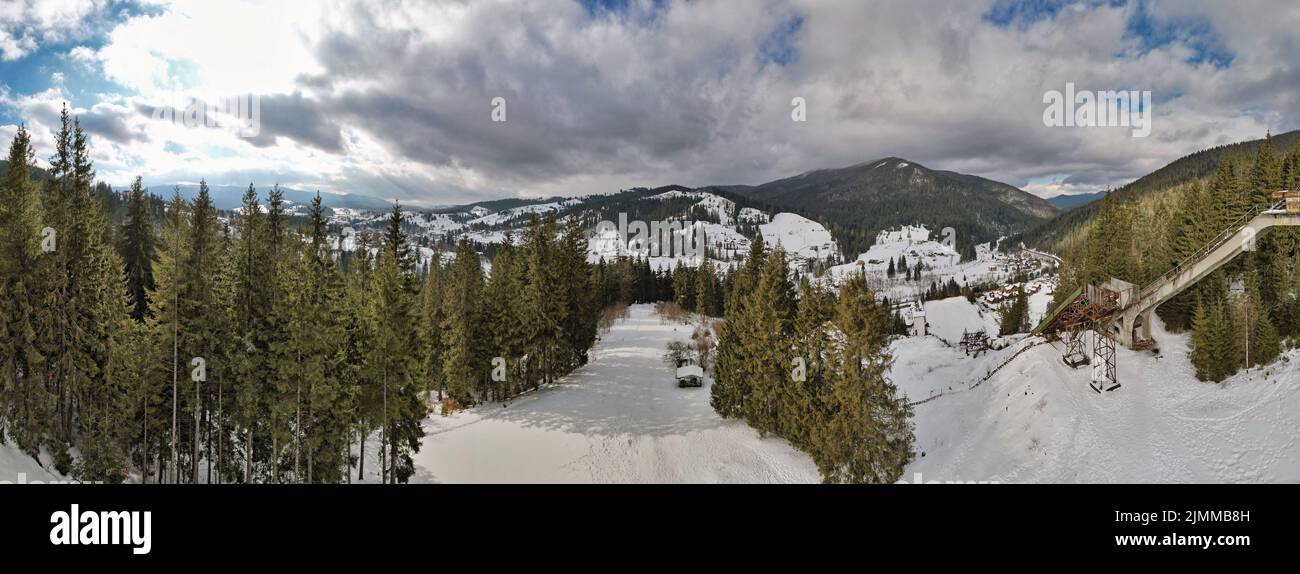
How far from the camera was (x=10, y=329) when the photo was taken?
19.6 m

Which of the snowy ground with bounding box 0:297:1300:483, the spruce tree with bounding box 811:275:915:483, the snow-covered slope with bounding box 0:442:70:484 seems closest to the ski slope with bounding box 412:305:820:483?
the snowy ground with bounding box 0:297:1300:483

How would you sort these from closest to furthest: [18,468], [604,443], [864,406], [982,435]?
[18,468]
[864,406]
[604,443]
[982,435]

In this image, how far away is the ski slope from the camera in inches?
853

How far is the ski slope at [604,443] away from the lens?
2167cm

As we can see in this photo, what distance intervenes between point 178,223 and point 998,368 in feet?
142

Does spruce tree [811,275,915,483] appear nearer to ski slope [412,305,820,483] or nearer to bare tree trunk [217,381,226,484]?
ski slope [412,305,820,483]

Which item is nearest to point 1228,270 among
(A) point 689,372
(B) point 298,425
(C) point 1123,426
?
(C) point 1123,426

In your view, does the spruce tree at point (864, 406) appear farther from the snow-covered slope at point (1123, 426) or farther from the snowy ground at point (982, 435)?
the snow-covered slope at point (1123, 426)

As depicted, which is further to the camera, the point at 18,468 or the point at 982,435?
the point at 982,435

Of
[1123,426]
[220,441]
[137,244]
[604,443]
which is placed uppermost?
[137,244]

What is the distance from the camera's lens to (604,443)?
24.6 meters

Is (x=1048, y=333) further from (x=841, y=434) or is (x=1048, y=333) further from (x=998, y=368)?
(x=841, y=434)

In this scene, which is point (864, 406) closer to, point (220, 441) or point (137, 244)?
point (220, 441)
